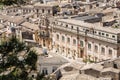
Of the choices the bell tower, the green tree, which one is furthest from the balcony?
the green tree

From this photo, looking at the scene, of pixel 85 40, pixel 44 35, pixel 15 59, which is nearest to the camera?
pixel 15 59

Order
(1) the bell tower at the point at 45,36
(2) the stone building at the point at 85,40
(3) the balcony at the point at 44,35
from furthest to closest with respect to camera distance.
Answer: (3) the balcony at the point at 44,35 < (1) the bell tower at the point at 45,36 < (2) the stone building at the point at 85,40

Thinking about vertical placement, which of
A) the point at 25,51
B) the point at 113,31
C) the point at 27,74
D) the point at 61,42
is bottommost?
the point at 61,42

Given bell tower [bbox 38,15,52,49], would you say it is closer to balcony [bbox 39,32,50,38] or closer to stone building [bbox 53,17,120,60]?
balcony [bbox 39,32,50,38]

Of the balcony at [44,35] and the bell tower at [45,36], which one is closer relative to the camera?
the bell tower at [45,36]

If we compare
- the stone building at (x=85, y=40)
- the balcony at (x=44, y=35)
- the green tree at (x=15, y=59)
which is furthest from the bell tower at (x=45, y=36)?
the green tree at (x=15, y=59)

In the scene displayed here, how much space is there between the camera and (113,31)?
4488 cm

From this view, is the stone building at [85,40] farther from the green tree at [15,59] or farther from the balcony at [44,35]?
the green tree at [15,59]

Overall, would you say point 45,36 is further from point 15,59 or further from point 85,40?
point 15,59

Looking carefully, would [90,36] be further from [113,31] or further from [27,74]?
[27,74]

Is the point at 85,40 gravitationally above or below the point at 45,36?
above

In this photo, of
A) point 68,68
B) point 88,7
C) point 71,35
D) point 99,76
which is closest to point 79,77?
point 99,76

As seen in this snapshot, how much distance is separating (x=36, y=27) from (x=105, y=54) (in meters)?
21.1

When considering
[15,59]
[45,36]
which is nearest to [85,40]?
[45,36]
